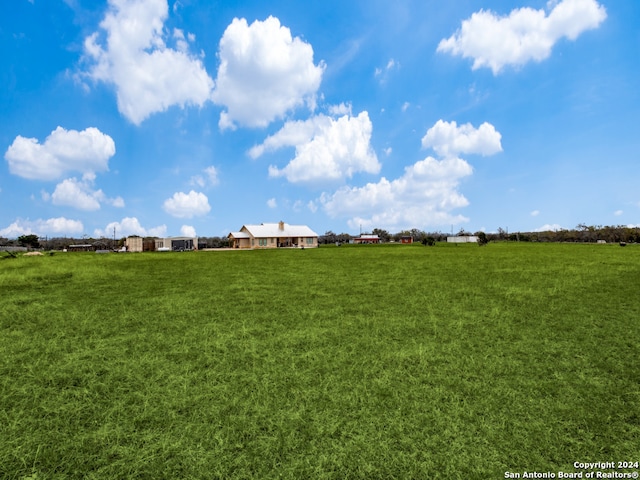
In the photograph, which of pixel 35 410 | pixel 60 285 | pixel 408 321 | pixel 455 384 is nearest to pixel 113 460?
Answer: pixel 35 410

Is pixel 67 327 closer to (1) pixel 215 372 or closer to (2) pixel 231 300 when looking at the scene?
(2) pixel 231 300

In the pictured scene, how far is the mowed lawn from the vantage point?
3350mm

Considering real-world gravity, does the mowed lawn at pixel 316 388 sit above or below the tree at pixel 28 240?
below

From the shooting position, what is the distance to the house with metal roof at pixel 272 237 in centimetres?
5728

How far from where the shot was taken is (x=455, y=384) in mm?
4551

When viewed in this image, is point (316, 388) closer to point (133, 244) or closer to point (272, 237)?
point (272, 237)

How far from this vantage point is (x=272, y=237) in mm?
57312

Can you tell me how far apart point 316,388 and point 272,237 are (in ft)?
176

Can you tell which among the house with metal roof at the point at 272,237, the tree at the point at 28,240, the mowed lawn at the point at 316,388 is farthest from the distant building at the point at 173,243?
the mowed lawn at the point at 316,388

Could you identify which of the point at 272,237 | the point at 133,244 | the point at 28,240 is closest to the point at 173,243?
the point at 133,244

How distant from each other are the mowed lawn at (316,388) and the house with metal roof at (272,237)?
159ft

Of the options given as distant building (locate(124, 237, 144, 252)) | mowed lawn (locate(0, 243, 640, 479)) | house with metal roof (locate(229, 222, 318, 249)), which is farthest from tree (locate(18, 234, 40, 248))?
mowed lawn (locate(0, 243, 640, 479))

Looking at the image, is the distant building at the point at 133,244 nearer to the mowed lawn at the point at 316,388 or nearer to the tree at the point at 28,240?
the tree at the point at 28,240

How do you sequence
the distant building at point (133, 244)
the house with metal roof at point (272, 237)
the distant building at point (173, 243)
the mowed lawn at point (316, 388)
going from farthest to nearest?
the house with metal roof at point (272, 237) → the distant building at point (173, 243) → the distant building at point (133, 244) → the mowed lawn at point (316, 388)
